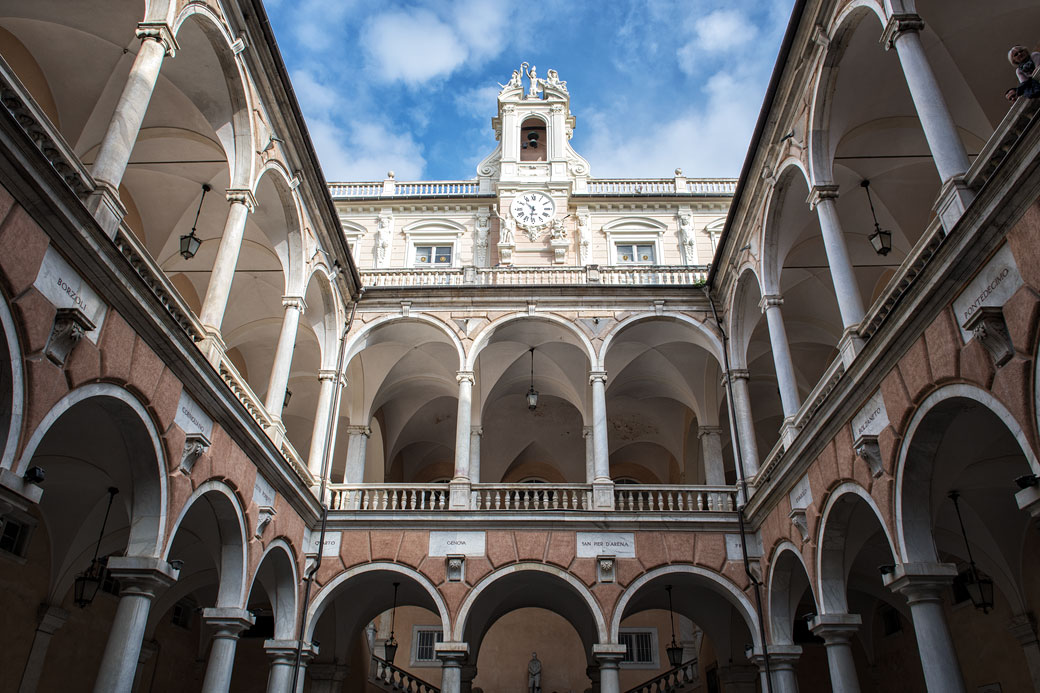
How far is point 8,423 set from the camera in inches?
248

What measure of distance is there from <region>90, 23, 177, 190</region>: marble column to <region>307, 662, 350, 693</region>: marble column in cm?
1211

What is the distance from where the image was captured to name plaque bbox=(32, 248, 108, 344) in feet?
22.7

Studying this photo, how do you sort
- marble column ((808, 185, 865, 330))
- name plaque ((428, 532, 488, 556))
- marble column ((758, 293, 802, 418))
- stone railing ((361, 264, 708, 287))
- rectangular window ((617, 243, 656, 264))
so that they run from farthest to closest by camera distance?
rectangular window ((617, 243, 656, 264)) < stone railing ((361, 264, 708, 287)) < name plaque ((428, 532, 488, 556)) < marble column ((758, 293, 802, 418)) < marble column ((808, 185, 865, 330))

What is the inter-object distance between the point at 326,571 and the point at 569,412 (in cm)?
1018

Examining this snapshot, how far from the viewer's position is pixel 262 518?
12242 millimetres

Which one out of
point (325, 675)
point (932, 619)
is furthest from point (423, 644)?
point (932, 619)

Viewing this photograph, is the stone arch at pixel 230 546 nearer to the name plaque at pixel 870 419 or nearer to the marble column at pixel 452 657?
the marble column at pixel 452 657

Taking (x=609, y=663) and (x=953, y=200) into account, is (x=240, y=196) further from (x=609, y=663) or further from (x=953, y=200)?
(x=609, y=663)

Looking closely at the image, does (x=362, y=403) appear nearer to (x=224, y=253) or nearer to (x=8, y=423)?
(x=224, y=253)

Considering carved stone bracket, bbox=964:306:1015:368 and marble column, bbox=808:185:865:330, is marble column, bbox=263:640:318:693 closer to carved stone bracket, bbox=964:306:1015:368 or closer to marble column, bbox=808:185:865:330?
marble column, bbox=808:185:865:330

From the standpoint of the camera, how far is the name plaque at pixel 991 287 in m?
6.55

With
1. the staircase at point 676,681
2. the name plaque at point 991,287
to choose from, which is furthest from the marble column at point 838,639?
the staircase at point 676,681

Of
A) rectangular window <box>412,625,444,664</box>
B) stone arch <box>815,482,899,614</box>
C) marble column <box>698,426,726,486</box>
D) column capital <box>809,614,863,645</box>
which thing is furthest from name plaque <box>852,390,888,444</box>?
rectangular window <box>412,625,444,664</box>

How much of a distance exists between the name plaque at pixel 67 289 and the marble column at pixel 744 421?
39.9ft
